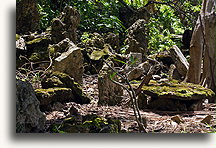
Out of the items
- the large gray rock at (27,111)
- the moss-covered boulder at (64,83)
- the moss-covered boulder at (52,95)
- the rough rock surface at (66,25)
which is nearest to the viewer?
the large gray rock at (27,111)

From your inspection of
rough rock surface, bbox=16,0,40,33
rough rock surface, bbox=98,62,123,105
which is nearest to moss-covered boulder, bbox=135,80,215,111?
rough rock surface, bbox=98,62,123,105

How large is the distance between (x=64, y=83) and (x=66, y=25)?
401mm

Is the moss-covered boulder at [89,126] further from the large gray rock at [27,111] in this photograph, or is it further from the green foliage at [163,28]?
the green foliage at [163,28]

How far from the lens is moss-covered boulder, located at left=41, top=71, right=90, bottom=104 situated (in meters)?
1.94

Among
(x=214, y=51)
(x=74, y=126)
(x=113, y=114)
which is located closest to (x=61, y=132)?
(x=74, y=126)

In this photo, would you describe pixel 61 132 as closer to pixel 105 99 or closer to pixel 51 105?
pixel 51 105

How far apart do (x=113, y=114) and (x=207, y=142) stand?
1.83ft

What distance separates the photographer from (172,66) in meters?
2.22

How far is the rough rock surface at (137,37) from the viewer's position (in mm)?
2053

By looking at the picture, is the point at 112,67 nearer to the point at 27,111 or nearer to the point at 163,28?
the point at 163,28

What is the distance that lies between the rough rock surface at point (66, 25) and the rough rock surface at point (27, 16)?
120mm

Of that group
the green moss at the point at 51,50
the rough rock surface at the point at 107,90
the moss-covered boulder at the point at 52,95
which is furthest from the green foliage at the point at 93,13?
the moss-covered boulder at the point at 52,95

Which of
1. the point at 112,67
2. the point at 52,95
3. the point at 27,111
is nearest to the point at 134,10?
the point at 112,67

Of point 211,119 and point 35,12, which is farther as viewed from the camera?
point 35,12
